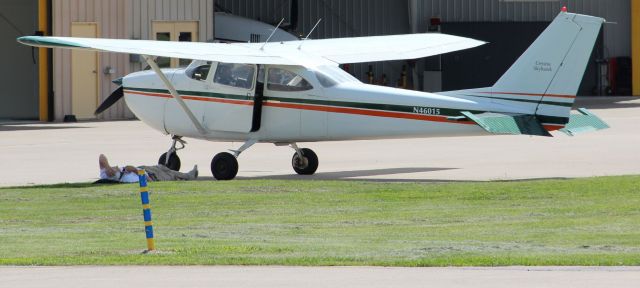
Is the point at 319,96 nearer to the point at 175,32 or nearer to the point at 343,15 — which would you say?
the point at 175,32

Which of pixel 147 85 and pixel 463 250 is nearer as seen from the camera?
pixel 463 250

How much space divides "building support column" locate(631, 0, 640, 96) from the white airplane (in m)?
24.1

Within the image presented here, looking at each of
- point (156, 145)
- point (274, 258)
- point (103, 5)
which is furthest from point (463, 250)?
Result: point (103, 5)

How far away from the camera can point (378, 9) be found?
47.3 m

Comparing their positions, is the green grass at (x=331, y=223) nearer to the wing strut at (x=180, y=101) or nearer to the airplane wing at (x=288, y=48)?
the airplane wing at (x=288, y=48)

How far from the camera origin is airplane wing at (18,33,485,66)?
63.4ft

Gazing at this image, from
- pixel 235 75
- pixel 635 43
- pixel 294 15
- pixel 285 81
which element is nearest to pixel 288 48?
pixel 235 75

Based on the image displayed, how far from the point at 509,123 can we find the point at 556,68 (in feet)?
3.13

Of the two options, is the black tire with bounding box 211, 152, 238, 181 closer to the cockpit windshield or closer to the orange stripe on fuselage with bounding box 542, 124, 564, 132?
the cockpit windshield

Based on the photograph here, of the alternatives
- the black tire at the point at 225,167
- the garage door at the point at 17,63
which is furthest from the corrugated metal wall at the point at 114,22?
the black tire at the point at 225,167

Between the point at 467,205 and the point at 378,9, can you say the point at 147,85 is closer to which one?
the point at 467,205

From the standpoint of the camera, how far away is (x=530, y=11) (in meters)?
46.2

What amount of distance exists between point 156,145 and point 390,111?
8.79 m

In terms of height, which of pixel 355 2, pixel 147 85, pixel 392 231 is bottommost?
pixel 392 231
